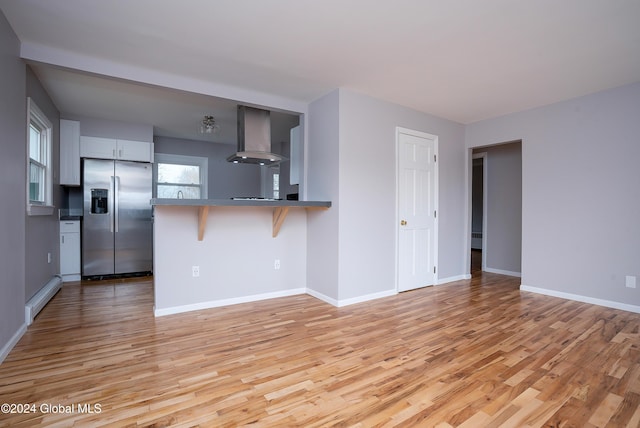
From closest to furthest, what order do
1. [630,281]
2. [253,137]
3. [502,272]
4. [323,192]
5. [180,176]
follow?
[630,281], [323,192], [253,137], [502,272], [180,176]

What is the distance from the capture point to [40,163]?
362cm

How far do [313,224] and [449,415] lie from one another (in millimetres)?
2533

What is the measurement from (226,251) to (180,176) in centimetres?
327

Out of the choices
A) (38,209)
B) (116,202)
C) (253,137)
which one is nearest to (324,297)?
(253,137)

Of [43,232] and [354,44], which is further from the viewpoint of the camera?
[43,232]

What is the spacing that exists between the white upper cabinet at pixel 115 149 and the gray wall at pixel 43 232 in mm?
333

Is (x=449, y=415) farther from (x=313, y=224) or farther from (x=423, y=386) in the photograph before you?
(x=313, y=224)

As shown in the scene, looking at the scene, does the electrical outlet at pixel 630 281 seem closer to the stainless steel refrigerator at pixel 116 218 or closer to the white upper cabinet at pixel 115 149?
the stainless steel refrigerator at pixel 116 218

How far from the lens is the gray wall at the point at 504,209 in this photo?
16.8 feet

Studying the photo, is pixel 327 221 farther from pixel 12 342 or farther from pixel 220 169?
pixel 220 169

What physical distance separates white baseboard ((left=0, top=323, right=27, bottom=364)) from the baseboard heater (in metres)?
0.14

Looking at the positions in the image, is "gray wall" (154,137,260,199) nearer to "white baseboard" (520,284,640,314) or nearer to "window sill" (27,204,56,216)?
"window sill" (27,204,56,216)

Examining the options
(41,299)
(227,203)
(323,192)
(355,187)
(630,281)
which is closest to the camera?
(227,203)

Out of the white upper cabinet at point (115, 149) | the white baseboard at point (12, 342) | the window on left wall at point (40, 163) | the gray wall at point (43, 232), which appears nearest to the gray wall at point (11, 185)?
the white baseboard at point (12, 342)
